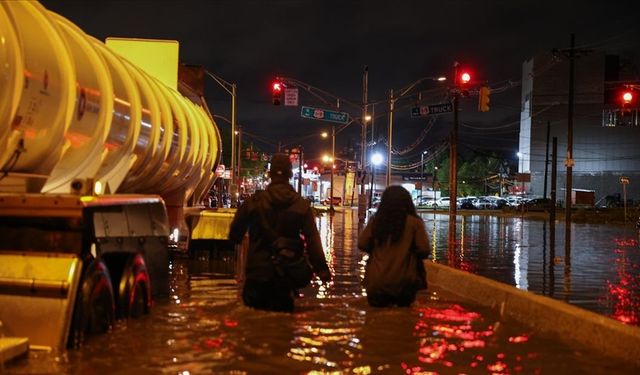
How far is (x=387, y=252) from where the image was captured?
7570 millimetres

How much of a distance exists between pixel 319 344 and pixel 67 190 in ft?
10.0

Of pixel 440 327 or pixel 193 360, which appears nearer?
pixel 193 360

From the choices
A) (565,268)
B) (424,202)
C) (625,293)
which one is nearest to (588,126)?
(424,202)

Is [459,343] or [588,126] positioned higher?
[588,126]

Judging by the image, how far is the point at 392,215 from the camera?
7.51m

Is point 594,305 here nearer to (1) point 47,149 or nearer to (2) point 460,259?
(2) point 460,259

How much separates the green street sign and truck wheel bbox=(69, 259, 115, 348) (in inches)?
1222

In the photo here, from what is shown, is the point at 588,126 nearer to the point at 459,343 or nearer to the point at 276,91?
the point at 276,91

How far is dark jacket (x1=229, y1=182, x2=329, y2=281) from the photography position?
21.5ft

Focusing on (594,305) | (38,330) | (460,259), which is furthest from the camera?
(460,259)

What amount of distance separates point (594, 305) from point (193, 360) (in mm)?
6670

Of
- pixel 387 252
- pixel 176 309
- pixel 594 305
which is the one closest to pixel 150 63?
pixel 176 309

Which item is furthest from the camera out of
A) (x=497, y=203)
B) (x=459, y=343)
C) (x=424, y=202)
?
(x=424, y=202)

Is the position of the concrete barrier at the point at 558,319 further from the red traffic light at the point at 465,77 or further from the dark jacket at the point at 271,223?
the red traffic light at the point at 465,77
